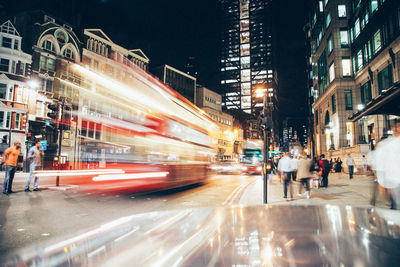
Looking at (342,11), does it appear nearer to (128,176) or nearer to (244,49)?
(128,176)

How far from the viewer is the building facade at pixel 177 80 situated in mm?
63416

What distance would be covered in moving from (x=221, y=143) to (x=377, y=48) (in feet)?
175

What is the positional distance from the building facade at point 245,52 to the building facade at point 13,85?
130 meters

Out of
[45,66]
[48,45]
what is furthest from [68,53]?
[45,66]

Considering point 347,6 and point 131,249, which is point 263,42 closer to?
point 347,6

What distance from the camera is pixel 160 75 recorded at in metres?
63.6

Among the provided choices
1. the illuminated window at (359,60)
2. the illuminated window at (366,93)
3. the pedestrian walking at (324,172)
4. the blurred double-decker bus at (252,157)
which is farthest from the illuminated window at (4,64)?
the illuminated window at (366,93)

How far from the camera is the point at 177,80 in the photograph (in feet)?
221

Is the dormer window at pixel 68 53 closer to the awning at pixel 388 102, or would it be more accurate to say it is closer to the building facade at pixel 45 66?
the building facade at pixel 45 66

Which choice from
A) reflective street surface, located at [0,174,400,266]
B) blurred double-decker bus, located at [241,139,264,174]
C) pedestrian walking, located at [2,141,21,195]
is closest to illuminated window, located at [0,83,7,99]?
pedestrian walking, located at [2,141,21,195]

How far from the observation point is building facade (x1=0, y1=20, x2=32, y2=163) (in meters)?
33.4

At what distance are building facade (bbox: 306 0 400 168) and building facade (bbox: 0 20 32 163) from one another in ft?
137

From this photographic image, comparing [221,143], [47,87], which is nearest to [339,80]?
[47,87]

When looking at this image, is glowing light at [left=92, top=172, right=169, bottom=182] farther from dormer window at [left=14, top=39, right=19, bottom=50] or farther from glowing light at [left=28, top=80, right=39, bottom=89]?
dormer window at [left=14, top=39, right=19, bottom=50]
